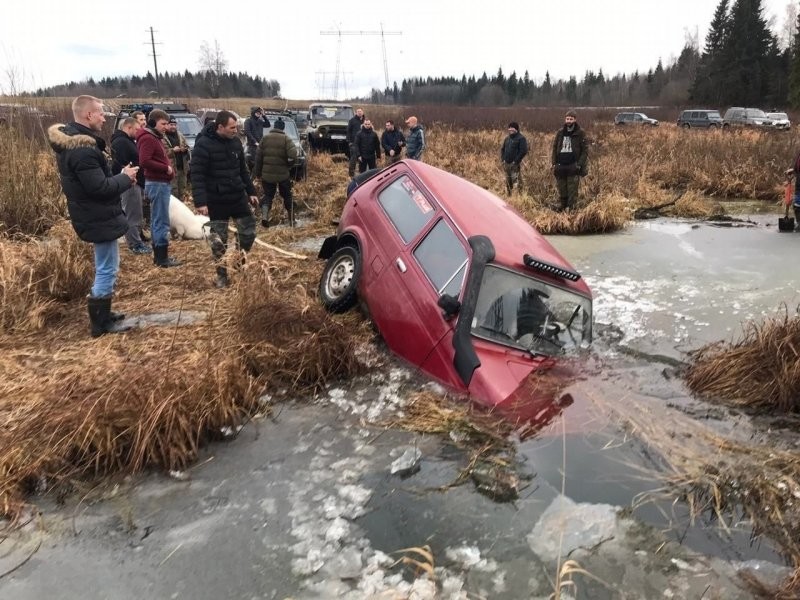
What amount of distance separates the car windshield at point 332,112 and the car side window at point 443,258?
16.7 meters

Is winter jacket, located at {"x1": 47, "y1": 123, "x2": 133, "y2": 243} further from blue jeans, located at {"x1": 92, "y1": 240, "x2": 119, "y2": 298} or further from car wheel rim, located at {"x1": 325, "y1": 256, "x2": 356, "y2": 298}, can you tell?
car wheel rim, located at {"x1": 325, "y1": 256, "x2": 356, "y2": 298}

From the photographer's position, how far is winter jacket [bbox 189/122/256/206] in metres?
6.08

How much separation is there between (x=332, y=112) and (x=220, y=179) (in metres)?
15.4

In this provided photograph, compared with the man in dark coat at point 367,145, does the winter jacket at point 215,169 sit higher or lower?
lower

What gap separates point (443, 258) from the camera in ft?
14.8

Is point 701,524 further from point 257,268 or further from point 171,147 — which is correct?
point 171,147

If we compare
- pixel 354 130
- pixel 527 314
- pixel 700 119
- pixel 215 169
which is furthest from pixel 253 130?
pixel 700 119

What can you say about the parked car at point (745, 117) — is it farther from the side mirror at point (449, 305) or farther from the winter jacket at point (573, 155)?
the side mirror at point (449, 305)

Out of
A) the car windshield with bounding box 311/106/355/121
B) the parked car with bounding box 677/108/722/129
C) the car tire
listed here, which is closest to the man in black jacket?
the car tire

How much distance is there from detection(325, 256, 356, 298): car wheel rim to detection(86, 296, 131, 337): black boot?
189 cm

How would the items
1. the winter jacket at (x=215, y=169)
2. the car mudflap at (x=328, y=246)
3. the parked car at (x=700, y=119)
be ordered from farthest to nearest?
1. the parked car at (x=700, y=119)
2. the car mudflap at (x=328, y=246)
3. the winter jacket at (x=215, y=169)

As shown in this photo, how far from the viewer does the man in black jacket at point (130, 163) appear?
7.34 meters

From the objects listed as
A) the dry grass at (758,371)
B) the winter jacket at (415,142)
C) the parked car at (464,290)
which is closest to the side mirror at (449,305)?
the parked car at (464,290)

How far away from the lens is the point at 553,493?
3184mm
